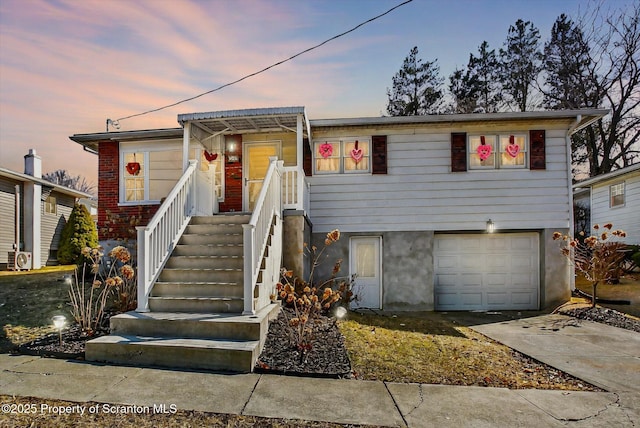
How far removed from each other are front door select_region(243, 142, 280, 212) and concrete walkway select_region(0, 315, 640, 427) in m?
5.96

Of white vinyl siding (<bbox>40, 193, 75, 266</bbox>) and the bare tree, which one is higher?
the bare tree

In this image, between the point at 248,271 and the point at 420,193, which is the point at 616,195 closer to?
the point at 420,193

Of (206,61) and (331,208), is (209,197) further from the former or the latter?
(206,61)

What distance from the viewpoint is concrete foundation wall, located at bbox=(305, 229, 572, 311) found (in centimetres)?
902

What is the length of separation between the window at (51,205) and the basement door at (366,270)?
15.1 meters

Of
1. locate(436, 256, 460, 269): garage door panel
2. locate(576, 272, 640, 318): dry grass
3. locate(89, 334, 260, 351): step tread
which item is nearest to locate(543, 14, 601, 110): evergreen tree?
locate(576, 272, 640, 318): dry grass

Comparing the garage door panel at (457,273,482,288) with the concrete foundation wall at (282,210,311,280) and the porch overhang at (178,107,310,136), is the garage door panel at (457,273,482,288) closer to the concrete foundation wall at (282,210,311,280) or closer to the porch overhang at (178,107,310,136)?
the concrete foundation wall at (282,210,311,280)

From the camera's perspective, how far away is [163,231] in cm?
581

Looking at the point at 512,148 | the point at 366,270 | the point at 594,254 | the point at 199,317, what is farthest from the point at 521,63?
the point at 199,317

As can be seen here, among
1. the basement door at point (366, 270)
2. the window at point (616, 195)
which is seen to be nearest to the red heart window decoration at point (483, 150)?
the basement door at point (366, 270)

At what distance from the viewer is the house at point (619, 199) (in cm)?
1366

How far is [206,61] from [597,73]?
65.4 ft

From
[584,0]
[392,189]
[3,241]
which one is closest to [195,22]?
[392,189]

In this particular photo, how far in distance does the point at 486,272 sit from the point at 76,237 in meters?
17.0
